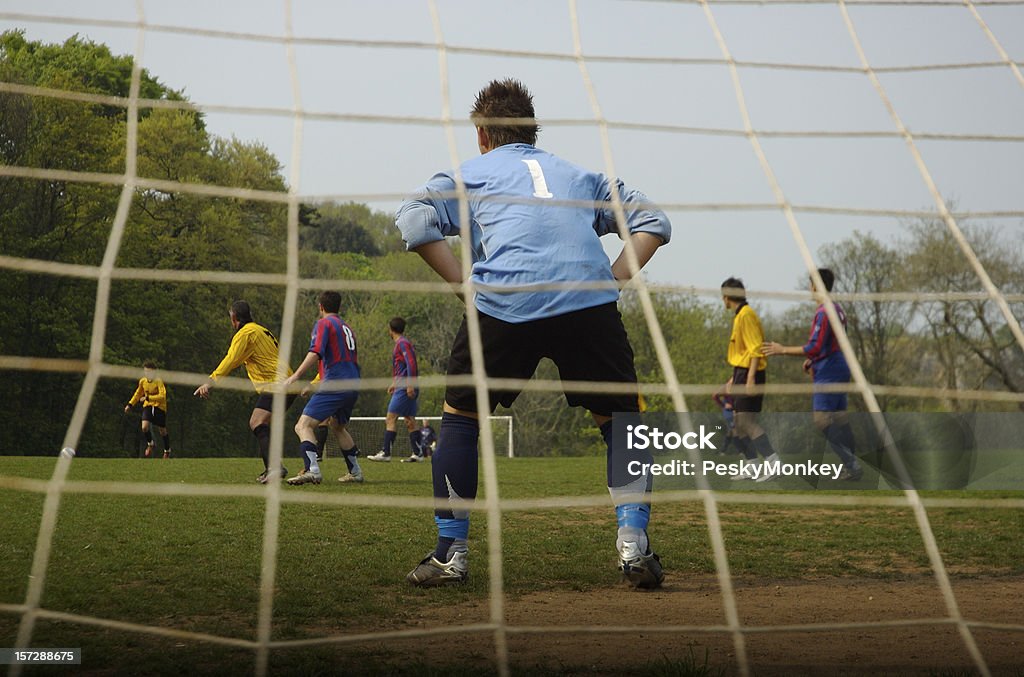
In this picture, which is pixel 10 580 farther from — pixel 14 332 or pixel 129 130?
pixel 14 332

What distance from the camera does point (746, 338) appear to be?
8.84 meters

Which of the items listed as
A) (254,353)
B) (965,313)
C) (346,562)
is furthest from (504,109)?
(965,313)

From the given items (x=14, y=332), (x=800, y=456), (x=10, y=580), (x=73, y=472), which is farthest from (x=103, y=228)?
(x=10, y=580)

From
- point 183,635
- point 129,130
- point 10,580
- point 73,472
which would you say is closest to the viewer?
point 183,635

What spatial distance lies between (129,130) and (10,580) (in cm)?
163

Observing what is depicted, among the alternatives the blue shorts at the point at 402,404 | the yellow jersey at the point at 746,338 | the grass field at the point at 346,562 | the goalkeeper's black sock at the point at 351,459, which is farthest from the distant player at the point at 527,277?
the blue shorts at the point at 402,404

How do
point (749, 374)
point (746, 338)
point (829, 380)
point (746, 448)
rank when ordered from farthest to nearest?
point (746, 448), point (746, 338), point (749, 374), point (829, 380)

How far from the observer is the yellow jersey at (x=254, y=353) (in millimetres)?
8375

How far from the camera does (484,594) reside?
3.71m

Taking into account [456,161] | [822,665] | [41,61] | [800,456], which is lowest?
[822,665]

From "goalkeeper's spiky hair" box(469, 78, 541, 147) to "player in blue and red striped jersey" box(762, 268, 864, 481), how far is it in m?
4.49

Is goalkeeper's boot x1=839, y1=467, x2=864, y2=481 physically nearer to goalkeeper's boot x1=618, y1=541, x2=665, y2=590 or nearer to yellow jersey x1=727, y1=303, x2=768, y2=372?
A: yellow jersey x1=727, y1=303, x2=768, y2=372

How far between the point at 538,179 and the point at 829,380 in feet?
16.9

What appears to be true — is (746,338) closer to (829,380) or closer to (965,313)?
(829,380)
